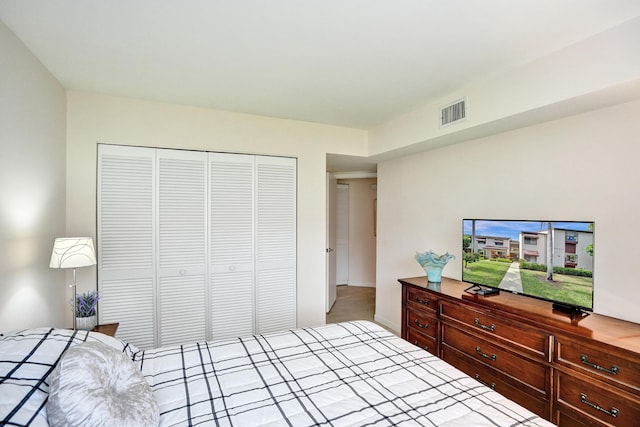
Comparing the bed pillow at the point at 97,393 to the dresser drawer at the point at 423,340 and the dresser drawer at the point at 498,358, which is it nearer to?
the dresser drawer at the point at 498,358

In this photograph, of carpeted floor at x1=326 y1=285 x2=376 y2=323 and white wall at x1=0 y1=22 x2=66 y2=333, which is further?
carpeted floor at x1=326 y1=285 x2=376 y2=323

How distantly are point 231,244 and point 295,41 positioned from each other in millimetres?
2044

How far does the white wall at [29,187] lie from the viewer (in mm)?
1697

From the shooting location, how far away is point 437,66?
84.9 inches

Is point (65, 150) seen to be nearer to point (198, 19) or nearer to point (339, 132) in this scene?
point (198, 19)

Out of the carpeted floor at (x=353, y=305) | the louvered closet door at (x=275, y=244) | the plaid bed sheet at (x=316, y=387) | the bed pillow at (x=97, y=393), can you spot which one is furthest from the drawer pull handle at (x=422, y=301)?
the bed pillow at (x=97, y=393)

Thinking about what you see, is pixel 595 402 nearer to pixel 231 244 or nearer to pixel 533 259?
pixel 533 259

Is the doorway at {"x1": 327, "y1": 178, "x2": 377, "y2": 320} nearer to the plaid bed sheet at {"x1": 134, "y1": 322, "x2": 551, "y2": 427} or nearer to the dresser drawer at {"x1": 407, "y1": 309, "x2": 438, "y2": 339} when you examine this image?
the dresser drawer at {"x1": 407, "y1": 309, "x2": 438, "y2": 339}

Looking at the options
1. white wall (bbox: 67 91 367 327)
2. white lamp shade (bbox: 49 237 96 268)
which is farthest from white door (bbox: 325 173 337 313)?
white lamp shade (bbox: 49 237 96 268)

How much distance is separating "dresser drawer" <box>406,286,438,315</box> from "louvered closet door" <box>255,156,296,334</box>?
49.6 inches

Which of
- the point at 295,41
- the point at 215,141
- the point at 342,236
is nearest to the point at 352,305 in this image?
the point at 342,236

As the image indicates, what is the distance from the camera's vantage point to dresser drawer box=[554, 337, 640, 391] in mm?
1529

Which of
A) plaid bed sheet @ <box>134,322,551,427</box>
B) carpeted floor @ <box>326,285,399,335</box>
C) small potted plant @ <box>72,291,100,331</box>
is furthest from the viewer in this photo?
carpeted floor @ <box>326,285,399,335</box>

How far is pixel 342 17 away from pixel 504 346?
2.34 m
